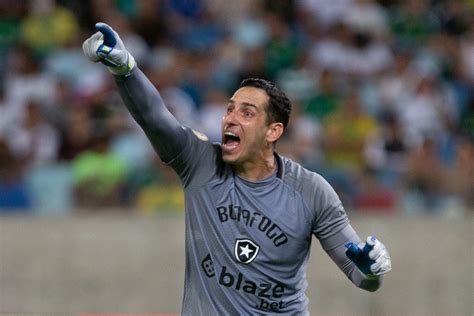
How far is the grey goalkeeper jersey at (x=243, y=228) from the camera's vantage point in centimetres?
513

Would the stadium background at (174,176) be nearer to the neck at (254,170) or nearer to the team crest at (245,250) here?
the neck at (254,170)

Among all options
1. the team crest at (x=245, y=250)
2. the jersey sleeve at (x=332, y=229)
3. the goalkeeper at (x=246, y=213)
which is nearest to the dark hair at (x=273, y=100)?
the goalkeeper at (x=246, y=213)

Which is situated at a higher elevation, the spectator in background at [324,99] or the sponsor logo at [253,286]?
the spectator in background at [324,99]

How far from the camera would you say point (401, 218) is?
9648mm

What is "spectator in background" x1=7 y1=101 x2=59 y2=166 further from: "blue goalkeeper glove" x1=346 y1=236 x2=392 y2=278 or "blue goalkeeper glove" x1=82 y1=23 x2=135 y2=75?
"blue goalkeeper glove" x1=346 y1=236 x2=392 y2=278

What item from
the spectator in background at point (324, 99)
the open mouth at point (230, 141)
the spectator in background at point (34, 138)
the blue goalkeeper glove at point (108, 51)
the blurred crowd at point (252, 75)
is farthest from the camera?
the spectator in background at point (324, 99)

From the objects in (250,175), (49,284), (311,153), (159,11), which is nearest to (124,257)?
(49,284)

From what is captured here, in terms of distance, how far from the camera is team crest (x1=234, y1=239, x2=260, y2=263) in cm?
513

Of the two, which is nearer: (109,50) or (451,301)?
(109,50)

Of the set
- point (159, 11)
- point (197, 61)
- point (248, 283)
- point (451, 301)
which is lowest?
point (248, 283)

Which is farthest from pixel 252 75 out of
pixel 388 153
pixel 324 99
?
pixel 388 153

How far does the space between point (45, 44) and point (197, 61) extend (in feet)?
5.91

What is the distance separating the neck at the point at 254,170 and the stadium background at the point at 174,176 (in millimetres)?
3837

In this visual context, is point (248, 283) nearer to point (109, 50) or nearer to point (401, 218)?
point (109, 50)
